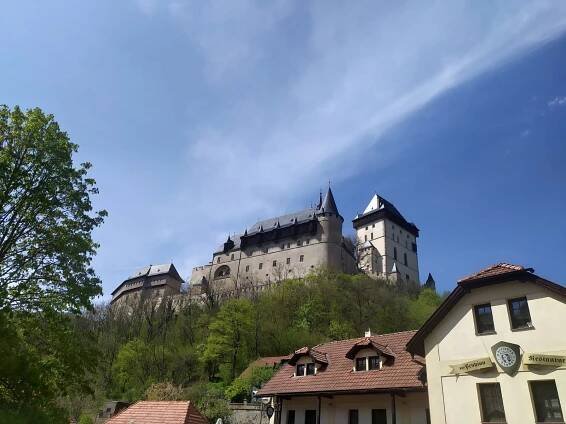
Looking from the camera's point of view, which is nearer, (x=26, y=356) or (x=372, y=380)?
(x=26, y=356)

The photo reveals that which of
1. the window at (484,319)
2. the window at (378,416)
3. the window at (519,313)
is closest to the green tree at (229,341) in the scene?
the window at (378,416)

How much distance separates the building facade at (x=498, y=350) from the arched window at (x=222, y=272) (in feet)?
268

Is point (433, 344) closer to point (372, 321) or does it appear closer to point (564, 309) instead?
point (564, 309)

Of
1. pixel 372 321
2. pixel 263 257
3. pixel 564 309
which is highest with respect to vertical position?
pixel 263 257

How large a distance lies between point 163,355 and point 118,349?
24.4ft

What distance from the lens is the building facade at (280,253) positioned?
85.9 meters

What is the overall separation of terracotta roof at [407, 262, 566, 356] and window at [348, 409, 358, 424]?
4125 mm

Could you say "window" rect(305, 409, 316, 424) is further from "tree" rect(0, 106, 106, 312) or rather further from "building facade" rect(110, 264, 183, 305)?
"building facade" rect(110, 264, 183, 305)

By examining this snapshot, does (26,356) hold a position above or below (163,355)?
below

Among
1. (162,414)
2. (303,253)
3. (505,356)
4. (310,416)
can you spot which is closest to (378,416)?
(310,416)

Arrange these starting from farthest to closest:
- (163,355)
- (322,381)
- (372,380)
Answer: (163,355) → (322,381) → (372,380)

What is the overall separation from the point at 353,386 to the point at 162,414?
8.39 m

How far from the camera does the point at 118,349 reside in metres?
56.0

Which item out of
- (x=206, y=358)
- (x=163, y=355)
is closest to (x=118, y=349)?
(x=163, y=355)
